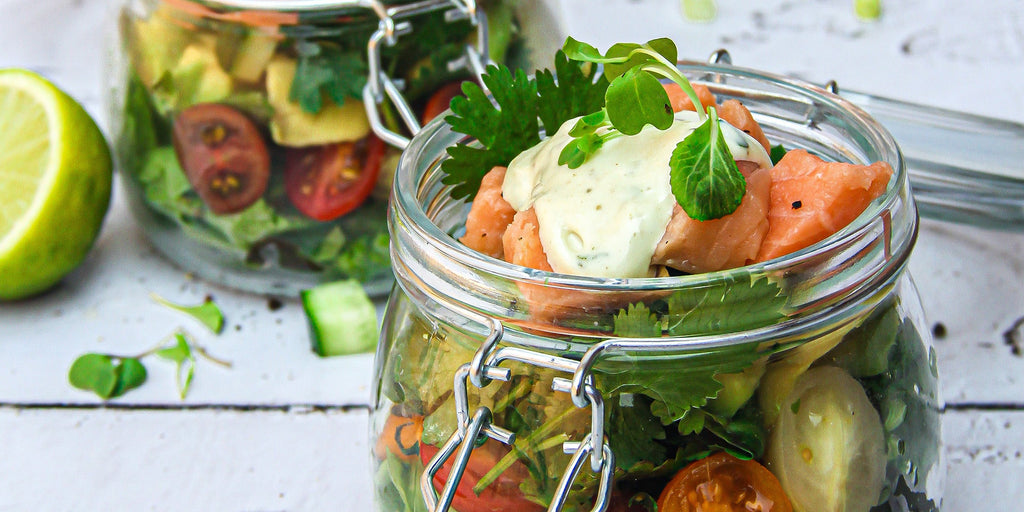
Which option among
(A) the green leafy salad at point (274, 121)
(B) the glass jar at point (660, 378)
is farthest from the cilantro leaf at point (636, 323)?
(A) the green leafy salad at point (274, 121)

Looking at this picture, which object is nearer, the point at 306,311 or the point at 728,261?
the point at 728,261

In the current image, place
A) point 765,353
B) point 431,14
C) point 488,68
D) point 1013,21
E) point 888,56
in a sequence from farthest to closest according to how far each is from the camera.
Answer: point 1013,21, point 888,56, point 431,14, point 488,68, point 765,353

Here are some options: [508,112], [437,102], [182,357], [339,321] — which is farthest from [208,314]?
[508,112]

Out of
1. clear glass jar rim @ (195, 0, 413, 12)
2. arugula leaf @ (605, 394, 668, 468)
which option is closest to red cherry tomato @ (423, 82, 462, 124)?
clear glass jar rim @ (195, 0, 413, 12)

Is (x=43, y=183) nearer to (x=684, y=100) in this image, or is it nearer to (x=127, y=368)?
(x=127, y=368)

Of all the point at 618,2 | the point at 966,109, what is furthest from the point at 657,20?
the point at 966,109

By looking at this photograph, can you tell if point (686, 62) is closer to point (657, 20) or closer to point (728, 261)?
point (728, 261)
